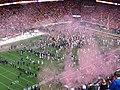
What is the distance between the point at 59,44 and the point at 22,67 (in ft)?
20.3

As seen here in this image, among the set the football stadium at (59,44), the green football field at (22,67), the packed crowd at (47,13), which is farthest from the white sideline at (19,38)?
the green football field at (22,67)

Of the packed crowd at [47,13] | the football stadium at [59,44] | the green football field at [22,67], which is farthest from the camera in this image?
the packed crowd at [47,13]

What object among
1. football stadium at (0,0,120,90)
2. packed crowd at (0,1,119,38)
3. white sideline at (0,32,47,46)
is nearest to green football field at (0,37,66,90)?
football stadium at (0,0,120,90)

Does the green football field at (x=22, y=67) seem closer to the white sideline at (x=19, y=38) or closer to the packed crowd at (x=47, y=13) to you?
the white sideline at (x=19, y=38)

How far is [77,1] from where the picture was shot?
120ft

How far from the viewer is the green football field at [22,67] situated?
49.1 feet

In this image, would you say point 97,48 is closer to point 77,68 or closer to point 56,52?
point 56,52

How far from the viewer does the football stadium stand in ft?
47.4

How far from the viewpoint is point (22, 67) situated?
17.4 metres

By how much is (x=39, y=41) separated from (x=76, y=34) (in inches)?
175

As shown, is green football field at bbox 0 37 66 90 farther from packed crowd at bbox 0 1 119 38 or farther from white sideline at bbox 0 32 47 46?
packed crowd at bbox 0 1 119 38

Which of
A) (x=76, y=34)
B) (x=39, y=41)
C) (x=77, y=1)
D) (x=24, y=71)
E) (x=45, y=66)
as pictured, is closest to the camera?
(x=24, y=71)

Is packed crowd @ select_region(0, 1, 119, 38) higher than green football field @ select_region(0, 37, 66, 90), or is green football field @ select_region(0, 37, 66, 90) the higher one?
packed crowd @ select_region(0, 1, 119, 38)

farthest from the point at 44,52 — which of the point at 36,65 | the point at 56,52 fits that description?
the point at 36,65
